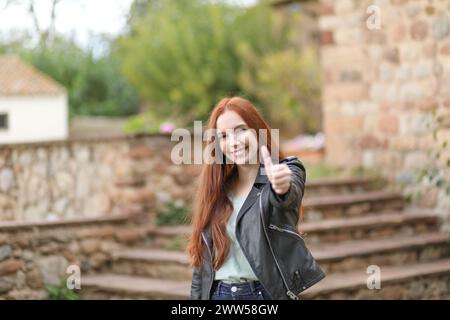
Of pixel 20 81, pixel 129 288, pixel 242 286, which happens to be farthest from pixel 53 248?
pixel 20 81

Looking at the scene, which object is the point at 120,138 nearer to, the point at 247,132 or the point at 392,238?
the point at 392,238

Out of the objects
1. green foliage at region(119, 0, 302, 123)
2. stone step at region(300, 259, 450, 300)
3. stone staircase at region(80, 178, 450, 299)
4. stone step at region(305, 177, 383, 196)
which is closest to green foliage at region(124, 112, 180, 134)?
green foliage at region(119, 0, 302, 123)

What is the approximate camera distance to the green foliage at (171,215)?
7.09m

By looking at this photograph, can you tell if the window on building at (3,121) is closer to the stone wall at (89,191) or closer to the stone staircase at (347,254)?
the stone wall at (89,191)

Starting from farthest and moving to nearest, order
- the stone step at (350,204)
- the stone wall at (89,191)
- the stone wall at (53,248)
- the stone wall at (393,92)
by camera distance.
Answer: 1. the stone step at (350,204)
2. the stone wall at (393,92)
3. the stone wall at (89,191)
4. the stone wall at (53,248)

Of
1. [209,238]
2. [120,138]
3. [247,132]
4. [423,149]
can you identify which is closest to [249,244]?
[209,238]

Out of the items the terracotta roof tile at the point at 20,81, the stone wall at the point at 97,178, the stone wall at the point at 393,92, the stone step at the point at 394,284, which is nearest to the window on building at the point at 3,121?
the terracotta roof tile at the point at 20,81

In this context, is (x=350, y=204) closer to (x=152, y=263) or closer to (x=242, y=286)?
(x=152, y=263)

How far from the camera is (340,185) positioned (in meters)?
7.64

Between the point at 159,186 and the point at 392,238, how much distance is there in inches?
82.5

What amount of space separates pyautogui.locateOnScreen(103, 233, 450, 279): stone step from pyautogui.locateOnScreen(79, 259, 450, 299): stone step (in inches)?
3.5

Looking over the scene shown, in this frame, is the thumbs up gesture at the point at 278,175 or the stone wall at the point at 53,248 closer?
the thumbs up gesture at the point at 278,175

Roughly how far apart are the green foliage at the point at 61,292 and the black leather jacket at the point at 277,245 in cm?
315

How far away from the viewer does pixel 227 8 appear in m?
16.4
